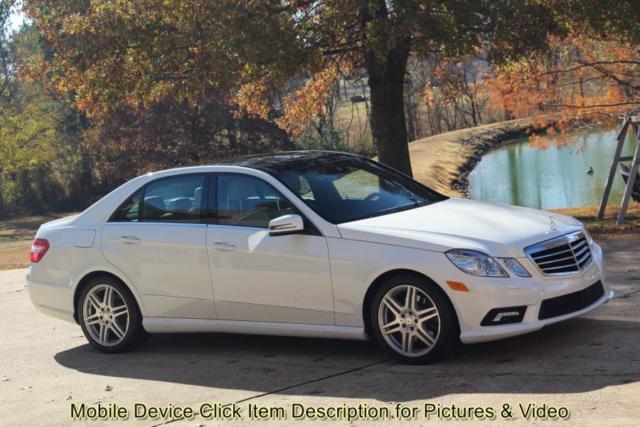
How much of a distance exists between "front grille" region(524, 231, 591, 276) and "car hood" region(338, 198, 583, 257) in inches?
2.4

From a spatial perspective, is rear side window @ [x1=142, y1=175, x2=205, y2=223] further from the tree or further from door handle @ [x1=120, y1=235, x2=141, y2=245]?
the tree

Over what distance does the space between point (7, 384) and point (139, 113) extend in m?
30.5

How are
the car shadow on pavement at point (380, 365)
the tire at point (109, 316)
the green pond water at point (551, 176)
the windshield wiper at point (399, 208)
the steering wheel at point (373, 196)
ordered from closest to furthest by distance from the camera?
the car shadow on pavement at point (380, 365) → the windshield wiper at point (399, 208) → the steering wheel at point (373, 196) → the tire at point (109, 316) → the green pond water at point (551, 176)

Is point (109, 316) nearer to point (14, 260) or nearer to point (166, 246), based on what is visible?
point (166, 246)

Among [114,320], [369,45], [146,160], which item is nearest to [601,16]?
[369,45]

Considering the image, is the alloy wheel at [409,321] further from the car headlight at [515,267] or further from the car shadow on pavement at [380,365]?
the car headlight at [515,267]

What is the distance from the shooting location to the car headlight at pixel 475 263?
21.4 ft

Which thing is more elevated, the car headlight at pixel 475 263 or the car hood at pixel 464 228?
the car hood at pixel 464 228

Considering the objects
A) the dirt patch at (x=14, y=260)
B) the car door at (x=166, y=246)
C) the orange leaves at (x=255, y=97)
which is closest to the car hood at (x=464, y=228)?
the car door at (x=166, y=246)

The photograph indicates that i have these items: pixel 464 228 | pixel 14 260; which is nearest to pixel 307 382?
pixel 464 228

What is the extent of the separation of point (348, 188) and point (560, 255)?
1.88 meters

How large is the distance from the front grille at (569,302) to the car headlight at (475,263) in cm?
40

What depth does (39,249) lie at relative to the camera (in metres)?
8.87

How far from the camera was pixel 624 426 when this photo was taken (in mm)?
5082
